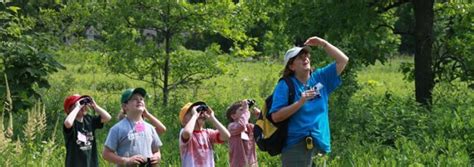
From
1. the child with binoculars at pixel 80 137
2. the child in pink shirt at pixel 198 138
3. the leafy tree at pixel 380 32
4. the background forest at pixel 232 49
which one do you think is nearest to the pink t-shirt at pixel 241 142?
the child in pink shirt at pixel 198 138

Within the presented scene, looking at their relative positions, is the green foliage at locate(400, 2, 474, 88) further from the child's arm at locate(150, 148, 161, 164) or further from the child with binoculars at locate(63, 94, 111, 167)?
the child's arm at locate(150, 148, 161, 164)

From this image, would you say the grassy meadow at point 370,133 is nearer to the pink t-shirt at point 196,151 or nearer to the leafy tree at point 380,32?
the leafy tree at point 380,32

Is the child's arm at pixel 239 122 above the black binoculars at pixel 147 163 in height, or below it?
above

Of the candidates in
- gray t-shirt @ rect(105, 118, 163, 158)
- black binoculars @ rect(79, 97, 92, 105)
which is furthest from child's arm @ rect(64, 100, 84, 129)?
gray t-shirt @ rect(105, 118, 163, 158)

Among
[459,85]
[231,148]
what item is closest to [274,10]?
[459,85]

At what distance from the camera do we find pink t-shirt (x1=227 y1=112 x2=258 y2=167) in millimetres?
7273

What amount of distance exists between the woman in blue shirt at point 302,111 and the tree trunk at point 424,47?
8.63 meters

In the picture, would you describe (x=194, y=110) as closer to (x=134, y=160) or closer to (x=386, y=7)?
(x=134, y=160)

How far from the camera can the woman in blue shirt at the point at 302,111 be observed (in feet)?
17.3

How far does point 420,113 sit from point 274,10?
13.6 ft

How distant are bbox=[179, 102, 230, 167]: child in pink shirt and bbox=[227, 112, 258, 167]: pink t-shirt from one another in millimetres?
436

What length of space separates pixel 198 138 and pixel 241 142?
0.73m

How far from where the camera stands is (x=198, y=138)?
6742 mm

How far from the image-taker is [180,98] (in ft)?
49.1
